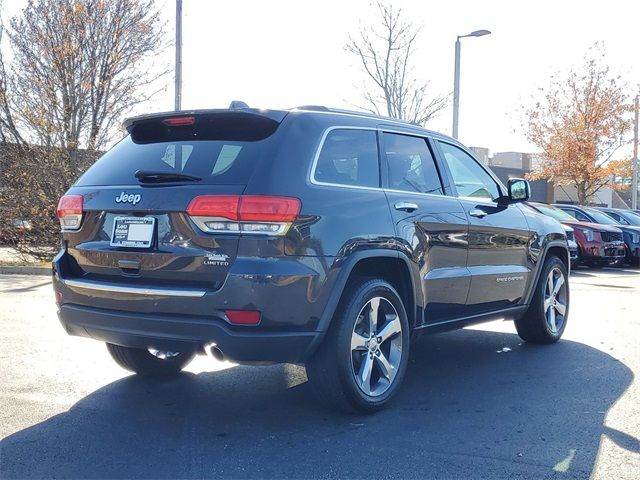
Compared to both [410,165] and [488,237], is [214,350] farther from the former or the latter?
[488,237]

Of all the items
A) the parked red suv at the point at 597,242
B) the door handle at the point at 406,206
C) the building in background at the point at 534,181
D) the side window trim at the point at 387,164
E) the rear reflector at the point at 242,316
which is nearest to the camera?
the rear reflector at the point at 242,316

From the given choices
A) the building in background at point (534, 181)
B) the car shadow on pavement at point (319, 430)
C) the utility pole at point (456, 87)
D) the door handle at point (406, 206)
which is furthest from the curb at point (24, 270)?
the building in background at point (534, 181)

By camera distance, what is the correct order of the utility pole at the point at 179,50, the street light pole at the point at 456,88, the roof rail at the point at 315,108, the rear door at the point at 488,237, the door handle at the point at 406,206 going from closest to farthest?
1. the roof rail at the point at 315,108
2. the door handle at the point at 406,206
3. the rear door at the point at 488,237
4. the utility pole at the point at 179,50
5. the street light pole at the point at 456,88

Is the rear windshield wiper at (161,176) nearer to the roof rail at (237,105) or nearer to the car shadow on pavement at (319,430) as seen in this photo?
the roof rail at (237,105)

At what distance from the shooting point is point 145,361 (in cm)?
543

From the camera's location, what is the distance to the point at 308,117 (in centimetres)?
455

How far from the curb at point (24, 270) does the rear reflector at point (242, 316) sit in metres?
11.2

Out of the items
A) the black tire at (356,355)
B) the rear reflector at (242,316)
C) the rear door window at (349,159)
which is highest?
the rear door window at (349,159)

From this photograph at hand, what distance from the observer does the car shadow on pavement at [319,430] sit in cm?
375

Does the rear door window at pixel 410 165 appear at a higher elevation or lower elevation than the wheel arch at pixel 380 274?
higher

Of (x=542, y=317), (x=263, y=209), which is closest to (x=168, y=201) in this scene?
(x=263, y=209)

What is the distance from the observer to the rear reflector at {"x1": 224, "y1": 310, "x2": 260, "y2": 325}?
395 centimetres

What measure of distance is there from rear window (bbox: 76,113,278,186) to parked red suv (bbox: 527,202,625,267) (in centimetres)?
1338

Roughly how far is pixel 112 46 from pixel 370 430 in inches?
567
